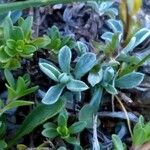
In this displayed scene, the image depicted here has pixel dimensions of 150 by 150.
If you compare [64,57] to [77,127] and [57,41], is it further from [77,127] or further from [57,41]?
[77,127]

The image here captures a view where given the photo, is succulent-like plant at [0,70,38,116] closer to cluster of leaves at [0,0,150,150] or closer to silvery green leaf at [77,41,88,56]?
cluster of leaves at [0,0,150,150]

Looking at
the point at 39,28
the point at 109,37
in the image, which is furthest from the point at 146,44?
the point at 39,28

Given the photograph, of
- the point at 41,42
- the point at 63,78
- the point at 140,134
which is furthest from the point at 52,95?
the point at 140,134

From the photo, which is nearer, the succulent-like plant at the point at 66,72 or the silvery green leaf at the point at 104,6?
the succulent-like plant at the point at 66,72

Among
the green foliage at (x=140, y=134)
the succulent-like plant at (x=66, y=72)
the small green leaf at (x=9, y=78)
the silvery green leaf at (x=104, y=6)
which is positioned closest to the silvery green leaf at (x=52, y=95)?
the succulent-like plant at (x=66, y=72)

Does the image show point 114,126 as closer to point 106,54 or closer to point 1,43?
point 106,54

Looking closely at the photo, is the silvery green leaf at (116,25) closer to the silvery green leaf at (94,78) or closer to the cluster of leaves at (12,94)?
the silvery green leaf at (94,78)

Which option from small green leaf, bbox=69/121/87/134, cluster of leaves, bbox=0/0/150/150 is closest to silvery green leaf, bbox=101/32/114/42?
cluster of leaves, bbox=0/0/150/150
